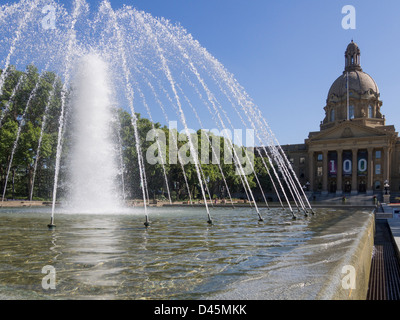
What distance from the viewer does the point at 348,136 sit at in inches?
2933

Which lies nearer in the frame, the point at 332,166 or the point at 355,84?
the point at 332,166

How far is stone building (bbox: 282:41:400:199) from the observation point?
71875 mm

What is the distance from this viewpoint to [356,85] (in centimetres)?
8931

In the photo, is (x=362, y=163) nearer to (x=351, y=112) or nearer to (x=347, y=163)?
(x=347, y=163)

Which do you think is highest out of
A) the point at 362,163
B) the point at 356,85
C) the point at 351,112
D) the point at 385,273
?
the point at 356,85

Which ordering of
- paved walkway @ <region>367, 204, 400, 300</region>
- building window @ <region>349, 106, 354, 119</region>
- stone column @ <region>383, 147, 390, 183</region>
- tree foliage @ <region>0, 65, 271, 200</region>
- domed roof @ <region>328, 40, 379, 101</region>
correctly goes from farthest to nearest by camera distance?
domed roof @ <region>328, 40, 379, 101</region> < building window @ <region>349, 106, 354, 119</region> < stone column @ <region>383, 147, 390, 183</region> < tree foliage @ <region>0, 65, 271, 200</region> < paved walkway @ <region>367, 204, 400, 300</region>

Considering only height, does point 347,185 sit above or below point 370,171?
below

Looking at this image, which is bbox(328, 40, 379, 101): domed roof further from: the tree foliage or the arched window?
the tree foliage

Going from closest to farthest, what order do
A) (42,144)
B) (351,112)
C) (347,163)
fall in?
(42,144)
(347,163)
(351,112)

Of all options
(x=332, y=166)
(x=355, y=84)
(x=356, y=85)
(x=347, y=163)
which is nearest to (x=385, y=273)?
(x=347, y=163)

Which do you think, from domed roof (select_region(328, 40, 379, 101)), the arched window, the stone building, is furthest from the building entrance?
domed roof (select_region(328, 40, 379, 101))

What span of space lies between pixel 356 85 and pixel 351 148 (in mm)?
23742

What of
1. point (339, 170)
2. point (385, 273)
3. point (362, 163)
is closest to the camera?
point (385, 273)
